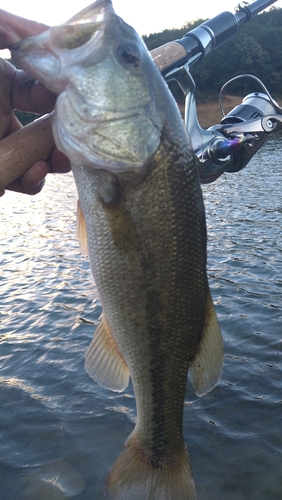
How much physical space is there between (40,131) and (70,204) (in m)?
16.0

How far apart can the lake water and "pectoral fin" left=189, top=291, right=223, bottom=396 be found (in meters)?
2.12

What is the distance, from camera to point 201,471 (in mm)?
4453

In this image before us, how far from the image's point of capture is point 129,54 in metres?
2.33

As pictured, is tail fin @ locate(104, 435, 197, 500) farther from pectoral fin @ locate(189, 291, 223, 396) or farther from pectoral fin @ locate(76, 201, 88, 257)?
pectoral fin @ locate(76, 201, 88, 257)

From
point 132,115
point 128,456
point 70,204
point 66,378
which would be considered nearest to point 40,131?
point 132,115

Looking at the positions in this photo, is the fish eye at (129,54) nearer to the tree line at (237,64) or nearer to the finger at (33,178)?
the finger at (33,178)

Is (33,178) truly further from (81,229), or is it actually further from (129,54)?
(129,54)

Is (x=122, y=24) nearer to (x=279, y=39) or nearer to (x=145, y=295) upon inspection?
(x=145, y=295)

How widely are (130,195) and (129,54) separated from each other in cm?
71

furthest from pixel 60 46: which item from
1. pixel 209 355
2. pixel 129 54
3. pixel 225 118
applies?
pixel 225 118

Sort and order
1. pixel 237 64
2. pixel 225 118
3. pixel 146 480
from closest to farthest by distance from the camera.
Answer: pixel 146 480 → pixel 225 118 → pixel 237 64

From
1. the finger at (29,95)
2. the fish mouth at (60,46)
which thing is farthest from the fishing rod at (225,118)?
the fish mouth at (60,46)

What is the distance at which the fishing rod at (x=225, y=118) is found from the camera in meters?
4.25

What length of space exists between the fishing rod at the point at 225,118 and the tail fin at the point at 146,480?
2.66 meters
